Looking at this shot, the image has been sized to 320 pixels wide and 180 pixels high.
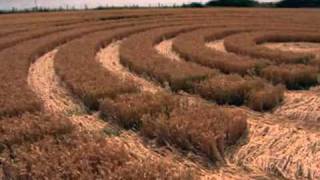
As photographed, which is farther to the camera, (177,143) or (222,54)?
(222,54)

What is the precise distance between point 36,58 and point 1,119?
32.8 feet

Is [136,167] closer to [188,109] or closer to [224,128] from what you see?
[224,128]

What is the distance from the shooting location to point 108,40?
2312cm

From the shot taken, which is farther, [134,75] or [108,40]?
[108,40]

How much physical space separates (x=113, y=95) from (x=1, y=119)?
2399 mm

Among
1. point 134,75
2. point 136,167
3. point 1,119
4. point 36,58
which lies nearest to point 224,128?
point 136,167

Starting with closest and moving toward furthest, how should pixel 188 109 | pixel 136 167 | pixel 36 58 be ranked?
pixel 136 167
pixel 188 109
pixel 36 58

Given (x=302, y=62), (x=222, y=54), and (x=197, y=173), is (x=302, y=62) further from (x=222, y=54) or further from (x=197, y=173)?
(x=197, y=173)

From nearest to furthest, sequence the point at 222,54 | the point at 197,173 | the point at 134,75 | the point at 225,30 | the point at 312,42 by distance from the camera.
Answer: the point at 197,173, the point at 134,75, the point at 222,54, the point at 312,42, the point at 225,30

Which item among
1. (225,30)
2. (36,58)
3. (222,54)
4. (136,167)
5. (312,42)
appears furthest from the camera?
(225,30)

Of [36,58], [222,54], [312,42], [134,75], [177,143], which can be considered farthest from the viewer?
[312,42]

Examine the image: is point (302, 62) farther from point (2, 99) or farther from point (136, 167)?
point (136, 167)

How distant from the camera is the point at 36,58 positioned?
19141mm

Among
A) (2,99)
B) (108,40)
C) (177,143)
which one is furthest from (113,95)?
(108,40)
